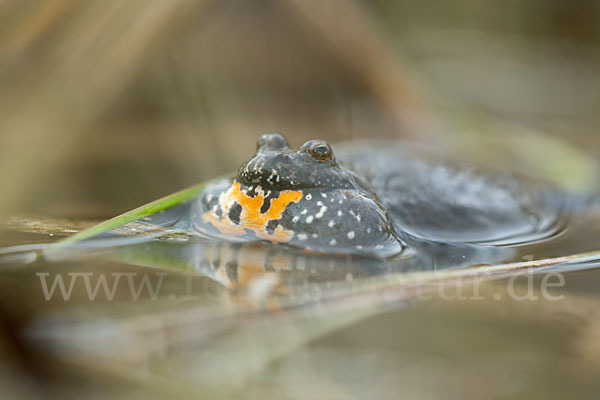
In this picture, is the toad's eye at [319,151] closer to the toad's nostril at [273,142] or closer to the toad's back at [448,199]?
the toad's nostril at [273,142]

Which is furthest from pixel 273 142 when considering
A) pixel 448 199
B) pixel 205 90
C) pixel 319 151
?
pixel 205 90

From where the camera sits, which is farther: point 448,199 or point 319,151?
point 448,199

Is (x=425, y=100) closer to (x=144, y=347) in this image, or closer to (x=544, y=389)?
(x=544, y=389)

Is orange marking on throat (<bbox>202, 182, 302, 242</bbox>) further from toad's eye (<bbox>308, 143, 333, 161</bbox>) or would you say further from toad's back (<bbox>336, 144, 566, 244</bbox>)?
toad's back (<bbox>336, 144, 566, 244</bbox>)

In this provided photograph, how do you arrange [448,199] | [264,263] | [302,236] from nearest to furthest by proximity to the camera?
[264,263], [302,236], [448,199]

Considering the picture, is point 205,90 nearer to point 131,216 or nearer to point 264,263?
point 131,216

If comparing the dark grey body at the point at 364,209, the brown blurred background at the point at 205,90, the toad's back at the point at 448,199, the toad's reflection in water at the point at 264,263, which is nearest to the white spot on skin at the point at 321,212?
the dark grey body at the point at 364,209

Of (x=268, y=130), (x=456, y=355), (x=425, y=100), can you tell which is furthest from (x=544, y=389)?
(x=425, y=100)
